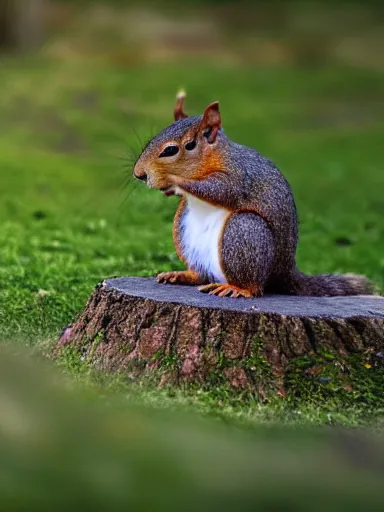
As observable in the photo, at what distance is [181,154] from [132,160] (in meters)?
0.37

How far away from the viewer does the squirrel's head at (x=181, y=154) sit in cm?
571

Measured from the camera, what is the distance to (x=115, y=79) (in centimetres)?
2011

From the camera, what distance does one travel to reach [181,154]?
574 centimetres

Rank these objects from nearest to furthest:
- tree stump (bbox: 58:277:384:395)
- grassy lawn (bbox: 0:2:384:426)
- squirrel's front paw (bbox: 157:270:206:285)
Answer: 1. tree stump (bbox: 58:277:384:395)
2. squirrel's front paw (bbox: 157:270:206:285)
3. grassy lawn (bbox: 0:2:384:426)

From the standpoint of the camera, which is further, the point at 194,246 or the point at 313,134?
the point at 313,134

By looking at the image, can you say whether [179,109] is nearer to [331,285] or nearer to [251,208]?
[251,208]

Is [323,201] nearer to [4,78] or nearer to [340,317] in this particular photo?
[340,317]

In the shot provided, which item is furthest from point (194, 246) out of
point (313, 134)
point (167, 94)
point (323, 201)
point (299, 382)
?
point (167, 94)

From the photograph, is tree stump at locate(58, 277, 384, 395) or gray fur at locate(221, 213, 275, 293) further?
gray fur at locate(221, 213, 275, 293)

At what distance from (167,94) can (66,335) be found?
13.4 meters

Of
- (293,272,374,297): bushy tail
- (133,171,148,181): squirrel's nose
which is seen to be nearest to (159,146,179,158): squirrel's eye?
(133,171,148,181): squirrel's nose

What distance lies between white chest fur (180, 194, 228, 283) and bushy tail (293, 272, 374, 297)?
53cm

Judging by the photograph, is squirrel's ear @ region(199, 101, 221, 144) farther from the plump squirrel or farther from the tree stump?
the tree stump

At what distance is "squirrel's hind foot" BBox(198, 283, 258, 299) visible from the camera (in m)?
5.75
